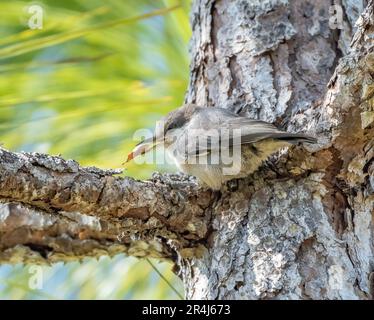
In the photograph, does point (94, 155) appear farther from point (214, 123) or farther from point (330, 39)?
point (330, 39)

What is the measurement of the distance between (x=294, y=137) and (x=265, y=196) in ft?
0.54

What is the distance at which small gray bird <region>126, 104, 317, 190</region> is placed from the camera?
1.58 m

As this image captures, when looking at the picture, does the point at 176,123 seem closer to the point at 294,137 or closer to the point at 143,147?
the point at 143,147

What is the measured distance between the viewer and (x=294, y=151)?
1505 millimetres

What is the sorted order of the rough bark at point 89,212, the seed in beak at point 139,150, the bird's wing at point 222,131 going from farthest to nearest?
1. the seed in beak at point 139,150
2. the bird's wing at point 222,131
3. the rough bark at point 89,212

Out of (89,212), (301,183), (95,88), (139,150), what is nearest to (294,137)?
(301,183)

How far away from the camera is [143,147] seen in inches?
76.2

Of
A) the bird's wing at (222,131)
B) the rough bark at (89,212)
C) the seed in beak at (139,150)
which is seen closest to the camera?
the rough bark at (89,212)

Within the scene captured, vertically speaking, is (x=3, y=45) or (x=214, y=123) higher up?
(x=3, y=45)

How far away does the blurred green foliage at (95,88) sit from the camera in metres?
1.90

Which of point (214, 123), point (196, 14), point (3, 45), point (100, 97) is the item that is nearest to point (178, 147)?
point (214, 123)

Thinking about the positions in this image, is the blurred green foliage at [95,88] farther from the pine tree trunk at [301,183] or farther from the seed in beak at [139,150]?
the pine tree trunk at [301,183]

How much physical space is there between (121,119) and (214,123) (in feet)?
1.45

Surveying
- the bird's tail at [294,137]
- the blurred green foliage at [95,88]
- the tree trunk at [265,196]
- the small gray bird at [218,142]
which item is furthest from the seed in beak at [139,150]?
the bird's tail at [294,137]
